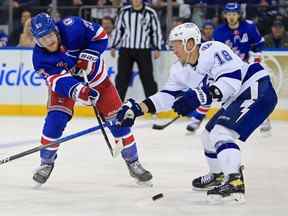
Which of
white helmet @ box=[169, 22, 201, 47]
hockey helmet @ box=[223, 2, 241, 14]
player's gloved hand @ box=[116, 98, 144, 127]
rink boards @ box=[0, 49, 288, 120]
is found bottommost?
rink boards @ box=[0, 49, 288, 120]

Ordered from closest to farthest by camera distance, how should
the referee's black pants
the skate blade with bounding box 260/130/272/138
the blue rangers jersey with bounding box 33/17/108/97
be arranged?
the blue rangers jersey with bounding box 33/17/108/97, the skate blade with bounding box 260/130/272/138, the referee's black pants

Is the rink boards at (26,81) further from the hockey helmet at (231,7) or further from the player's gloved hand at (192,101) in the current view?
the player's gloved hand at (192,101)

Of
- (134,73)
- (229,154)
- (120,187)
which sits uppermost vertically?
(229,154)

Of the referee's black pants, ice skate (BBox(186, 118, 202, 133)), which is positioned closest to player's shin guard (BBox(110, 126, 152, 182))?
ice skate (BBox(186, 118, 202, 133))

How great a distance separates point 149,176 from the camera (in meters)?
4.84

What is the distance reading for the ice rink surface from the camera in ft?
13.5

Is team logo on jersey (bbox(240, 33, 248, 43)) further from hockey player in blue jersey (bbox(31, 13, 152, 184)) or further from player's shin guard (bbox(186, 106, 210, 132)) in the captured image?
hockey player in blue jersey (bbox(31, 13, 152, 184))

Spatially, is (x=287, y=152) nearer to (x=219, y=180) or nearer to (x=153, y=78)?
(x=219, y=180)

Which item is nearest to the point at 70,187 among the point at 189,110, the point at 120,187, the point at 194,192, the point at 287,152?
the point at 120,187

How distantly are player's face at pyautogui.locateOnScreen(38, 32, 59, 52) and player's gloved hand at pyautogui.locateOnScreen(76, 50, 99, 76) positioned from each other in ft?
0.66

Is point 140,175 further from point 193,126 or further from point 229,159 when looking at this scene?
point 193,126

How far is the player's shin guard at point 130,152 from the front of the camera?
4.84 meters

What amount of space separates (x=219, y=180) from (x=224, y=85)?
2.54 ft

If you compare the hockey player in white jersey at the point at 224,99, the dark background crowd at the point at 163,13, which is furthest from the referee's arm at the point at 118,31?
the hockey player in white jersey at the point at 224,99
